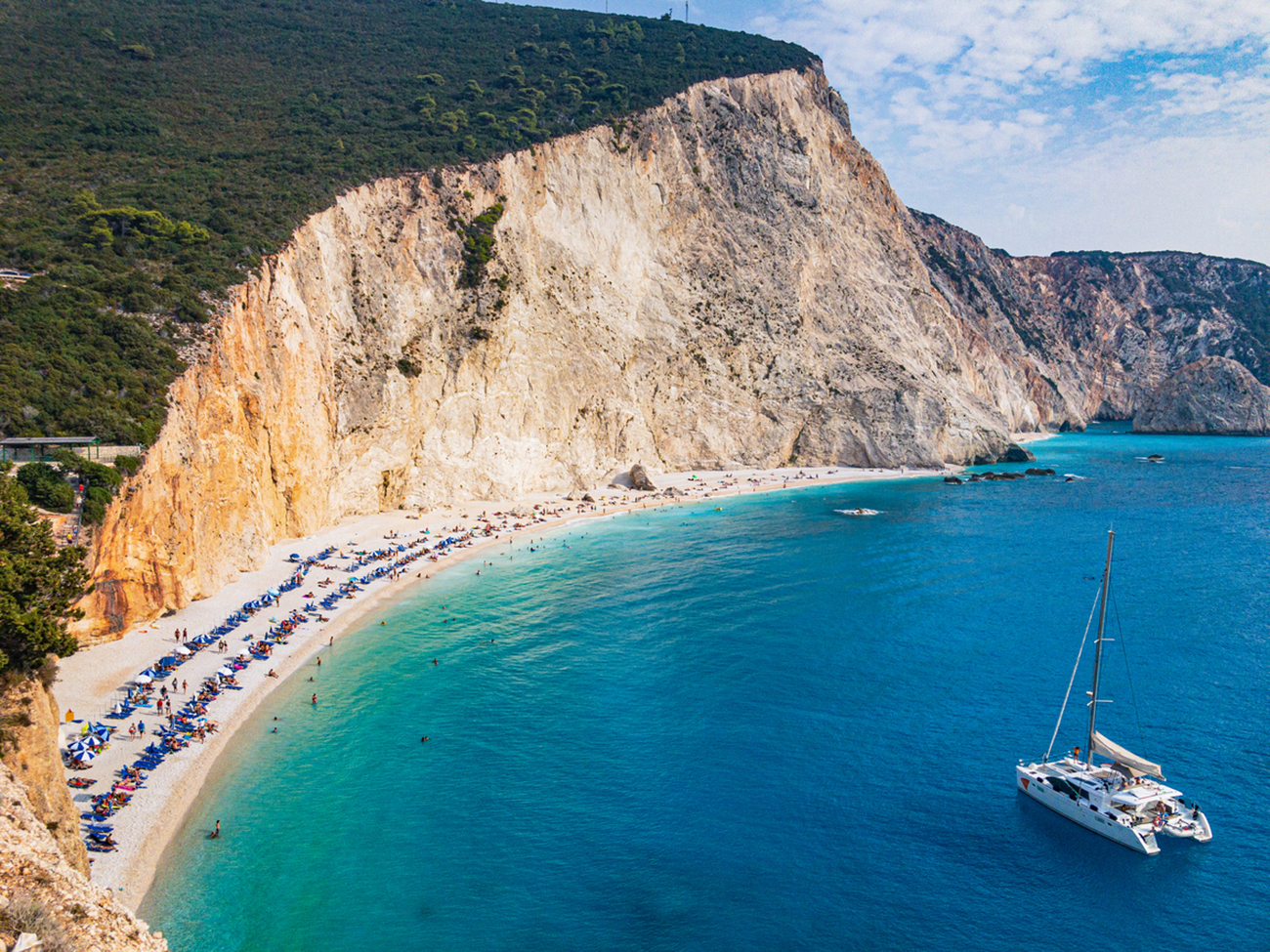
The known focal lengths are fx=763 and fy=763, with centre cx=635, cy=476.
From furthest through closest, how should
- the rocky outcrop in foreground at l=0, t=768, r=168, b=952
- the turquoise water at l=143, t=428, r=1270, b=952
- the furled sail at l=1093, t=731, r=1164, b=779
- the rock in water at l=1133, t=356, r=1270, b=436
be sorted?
1. the rock in water at l=1133, t=356, r=1270, b=436
2. the furled sail at l=1093, t=731, r=1164, b=779
3. the turquoise water at l=143, t=428, r=1270, b=952
4. the rocky outcrop in foreground at l=0, t=768, r=168, b=952

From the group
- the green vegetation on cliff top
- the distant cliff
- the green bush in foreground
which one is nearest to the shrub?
the distant cliff

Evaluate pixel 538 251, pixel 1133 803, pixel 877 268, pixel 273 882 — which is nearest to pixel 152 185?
pixel 538 251

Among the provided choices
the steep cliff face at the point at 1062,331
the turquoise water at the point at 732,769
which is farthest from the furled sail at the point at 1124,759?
the steep cliff face at the point at 1062,331

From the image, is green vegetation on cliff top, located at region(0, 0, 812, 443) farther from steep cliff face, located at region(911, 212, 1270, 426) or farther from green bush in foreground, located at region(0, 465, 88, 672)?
steep cliff face, located at region(911, 212, 1270, 426)

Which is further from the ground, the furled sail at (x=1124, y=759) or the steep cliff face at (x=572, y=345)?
the steep cliff face at (x=572, y=345)

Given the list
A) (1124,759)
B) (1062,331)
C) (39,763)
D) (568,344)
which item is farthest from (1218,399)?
(39,763)

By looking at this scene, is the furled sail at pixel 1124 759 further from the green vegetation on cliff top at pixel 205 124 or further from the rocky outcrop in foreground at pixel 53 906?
the green vegetation on cliff top at pixel 205 124

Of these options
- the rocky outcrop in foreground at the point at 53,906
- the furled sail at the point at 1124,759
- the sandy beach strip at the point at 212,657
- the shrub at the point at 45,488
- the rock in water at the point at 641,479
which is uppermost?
the shrub at the point at 45,488
